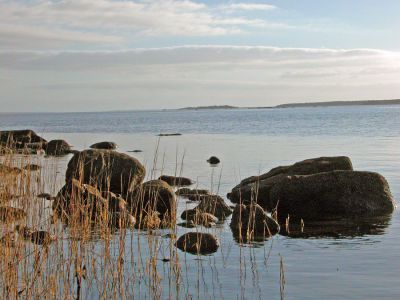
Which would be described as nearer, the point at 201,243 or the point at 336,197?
the point at 201,243

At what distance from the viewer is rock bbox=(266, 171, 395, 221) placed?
1812 centimetres

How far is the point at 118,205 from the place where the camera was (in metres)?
17.1

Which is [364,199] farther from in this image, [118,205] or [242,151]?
[242,151]

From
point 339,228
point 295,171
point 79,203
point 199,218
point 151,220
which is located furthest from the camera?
point 295,171

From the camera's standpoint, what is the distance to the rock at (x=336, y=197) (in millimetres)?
18125

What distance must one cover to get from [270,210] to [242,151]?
23245 mm

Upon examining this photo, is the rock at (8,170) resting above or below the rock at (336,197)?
above

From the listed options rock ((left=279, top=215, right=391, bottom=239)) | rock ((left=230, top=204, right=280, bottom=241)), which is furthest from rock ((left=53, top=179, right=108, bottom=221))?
rock ((left=279, top=215, right=391, bottom=239))

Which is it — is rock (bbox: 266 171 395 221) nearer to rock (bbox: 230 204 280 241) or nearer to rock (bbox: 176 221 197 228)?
rock (bbox: 230 204 280 241)

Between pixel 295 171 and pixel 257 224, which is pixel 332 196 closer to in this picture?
pixel 295 171

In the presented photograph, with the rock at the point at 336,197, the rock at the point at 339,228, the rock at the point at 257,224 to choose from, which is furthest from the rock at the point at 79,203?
the rock at the point at 336,197

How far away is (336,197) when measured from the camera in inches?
721

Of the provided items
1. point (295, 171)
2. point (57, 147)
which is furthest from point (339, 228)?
point (57, 147)

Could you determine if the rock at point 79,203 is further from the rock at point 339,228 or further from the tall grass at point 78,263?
the rock at point 339,228
